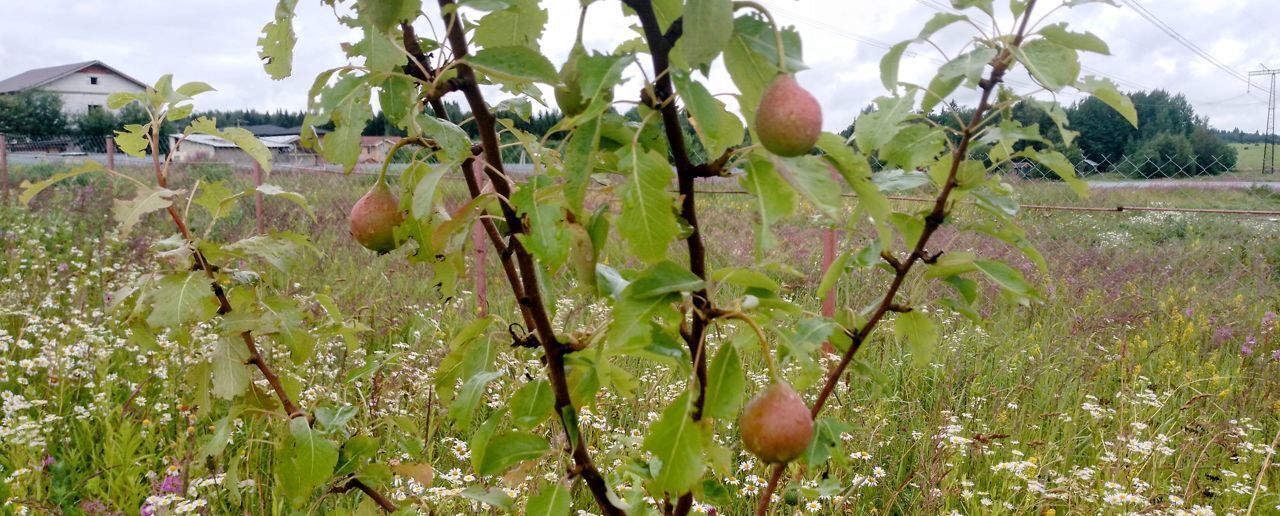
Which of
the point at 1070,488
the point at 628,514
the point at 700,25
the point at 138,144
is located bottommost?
the point at 1070,488

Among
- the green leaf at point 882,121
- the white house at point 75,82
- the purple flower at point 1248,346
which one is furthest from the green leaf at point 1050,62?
the white house at point 75,82

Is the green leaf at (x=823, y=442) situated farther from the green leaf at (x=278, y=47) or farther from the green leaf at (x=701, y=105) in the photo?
the green leaf at (x=278, y=47)

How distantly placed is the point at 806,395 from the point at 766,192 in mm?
2419

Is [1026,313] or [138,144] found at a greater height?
[138,144]

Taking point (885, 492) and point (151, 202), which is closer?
point (151, 202)

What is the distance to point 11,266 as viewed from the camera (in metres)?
4.75

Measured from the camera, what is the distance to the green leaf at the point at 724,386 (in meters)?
0.86

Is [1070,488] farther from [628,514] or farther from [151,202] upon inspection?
[151,202]

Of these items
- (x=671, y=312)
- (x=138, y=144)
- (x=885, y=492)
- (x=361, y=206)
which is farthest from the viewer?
(x=885, y=492)

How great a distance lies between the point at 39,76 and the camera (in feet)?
182

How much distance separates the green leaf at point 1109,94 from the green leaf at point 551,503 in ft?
2.82

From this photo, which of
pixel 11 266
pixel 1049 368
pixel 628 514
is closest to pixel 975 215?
pixel 1049 368

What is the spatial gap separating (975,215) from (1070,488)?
526cm

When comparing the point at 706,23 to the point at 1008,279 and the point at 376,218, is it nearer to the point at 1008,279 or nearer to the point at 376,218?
the point at 376,218
